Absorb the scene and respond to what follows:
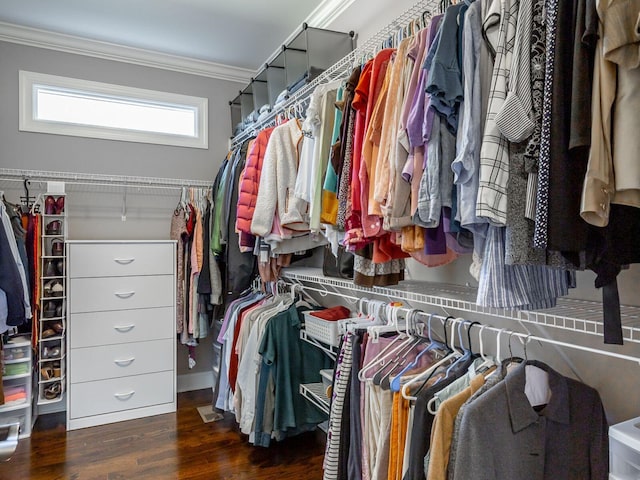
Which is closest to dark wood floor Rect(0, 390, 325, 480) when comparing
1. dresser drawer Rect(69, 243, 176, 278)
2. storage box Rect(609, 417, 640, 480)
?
dresser drawer Rect(69, 243, 176, 278)

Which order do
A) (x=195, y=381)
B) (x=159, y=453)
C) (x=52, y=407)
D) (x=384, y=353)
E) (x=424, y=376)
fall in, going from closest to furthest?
(x=424, y=376), (x=384, y=353), (x=159, y=453), (x=52, y=407), (x=195, y=381)

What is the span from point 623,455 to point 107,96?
3.54 metres

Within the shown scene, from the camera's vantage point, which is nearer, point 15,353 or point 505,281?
point 505,281

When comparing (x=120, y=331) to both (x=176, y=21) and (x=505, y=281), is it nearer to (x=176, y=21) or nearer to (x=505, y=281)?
(x=176, y=21)

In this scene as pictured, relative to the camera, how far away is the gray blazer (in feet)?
3.27

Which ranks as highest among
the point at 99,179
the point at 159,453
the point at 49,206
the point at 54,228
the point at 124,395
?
the point at 99,179

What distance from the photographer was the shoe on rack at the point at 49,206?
2.75 meters

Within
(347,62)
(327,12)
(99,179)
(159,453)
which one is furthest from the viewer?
(99,179)

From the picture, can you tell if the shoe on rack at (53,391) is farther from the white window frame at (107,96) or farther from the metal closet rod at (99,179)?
the white window frame at (107,96)

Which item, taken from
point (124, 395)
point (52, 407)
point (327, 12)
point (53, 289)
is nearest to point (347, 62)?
point (327, 12)

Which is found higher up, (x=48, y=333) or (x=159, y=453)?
(x=48, y=333)

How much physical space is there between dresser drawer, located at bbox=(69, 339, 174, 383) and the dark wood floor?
32 cm

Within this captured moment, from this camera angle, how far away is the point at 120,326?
283 cm

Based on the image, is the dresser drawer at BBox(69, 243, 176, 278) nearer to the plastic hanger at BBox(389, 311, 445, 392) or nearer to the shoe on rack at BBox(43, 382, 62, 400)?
the shoe on rack at BBox(43, 382, 62, 400)
